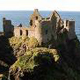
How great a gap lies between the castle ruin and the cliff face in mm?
1702

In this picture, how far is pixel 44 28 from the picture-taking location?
77375 mm

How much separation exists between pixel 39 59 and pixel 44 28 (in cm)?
1055

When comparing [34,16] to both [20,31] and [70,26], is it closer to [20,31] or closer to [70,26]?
[20,31]

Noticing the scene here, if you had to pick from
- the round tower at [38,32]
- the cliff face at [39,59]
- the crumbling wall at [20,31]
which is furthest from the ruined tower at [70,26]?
the crumbling wall at [20,31]

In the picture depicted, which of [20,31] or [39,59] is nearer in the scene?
[39,59]

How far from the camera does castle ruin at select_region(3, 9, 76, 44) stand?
3049 inches

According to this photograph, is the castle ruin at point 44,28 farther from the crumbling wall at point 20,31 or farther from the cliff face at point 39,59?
the cliff face at point 39,59

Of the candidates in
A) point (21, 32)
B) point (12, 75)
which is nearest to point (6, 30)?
point (21, 32)

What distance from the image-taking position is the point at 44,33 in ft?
254

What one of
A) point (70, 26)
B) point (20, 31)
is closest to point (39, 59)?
point (20, 31)

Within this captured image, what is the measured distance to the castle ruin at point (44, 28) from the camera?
254ft

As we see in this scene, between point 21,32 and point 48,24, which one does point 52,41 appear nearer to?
point 48,24

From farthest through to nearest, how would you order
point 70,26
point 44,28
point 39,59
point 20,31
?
→ point 20,31 < point 70,26 < point 44,28 < point 39,59

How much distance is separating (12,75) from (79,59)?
2516 cm
